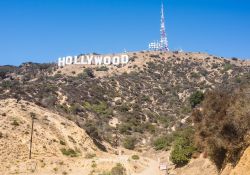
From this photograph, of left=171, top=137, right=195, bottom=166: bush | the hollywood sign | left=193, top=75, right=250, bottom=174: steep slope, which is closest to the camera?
left=193, top=75, right=250, bottom=174: steep slope

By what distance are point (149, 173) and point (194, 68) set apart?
277 ft

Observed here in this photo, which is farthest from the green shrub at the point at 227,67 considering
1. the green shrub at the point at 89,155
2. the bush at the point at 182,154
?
the bush at the point at 182,154

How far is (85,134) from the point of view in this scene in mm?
69875

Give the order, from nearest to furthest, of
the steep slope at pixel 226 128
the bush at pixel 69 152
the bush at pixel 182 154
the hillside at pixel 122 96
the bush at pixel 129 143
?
the steep slope at pixel 226 128, the bush at pixel 182 154, the bush at pixel 69 152, the hillside at pixel 122 96, the bush at pixel 129 143

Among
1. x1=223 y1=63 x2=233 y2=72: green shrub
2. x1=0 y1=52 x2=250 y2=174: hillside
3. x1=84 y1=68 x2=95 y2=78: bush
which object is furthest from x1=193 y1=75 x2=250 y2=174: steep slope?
x1=223 y1=63 x2=233 y2=72: green shrub

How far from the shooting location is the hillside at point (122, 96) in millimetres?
69375

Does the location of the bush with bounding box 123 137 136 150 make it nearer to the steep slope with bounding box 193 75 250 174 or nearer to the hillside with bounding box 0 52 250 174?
the hillside with bounding box 0 52 250 174

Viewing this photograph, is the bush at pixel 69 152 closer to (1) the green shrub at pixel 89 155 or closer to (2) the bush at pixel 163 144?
(1) the green shrub at pixel 89 155

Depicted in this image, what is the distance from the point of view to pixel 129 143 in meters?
77.8

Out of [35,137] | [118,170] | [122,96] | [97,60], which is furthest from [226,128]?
[97,60]

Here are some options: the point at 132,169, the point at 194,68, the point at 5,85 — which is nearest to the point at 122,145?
the point at 132,169

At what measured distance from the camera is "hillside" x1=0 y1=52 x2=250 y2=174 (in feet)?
228

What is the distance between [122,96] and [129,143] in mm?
32556

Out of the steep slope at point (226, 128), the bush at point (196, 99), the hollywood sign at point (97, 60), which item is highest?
the hollywood sign at point (97, 60)
